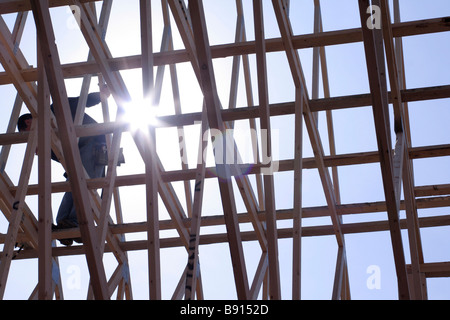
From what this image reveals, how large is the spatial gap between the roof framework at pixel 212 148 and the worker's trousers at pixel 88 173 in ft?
0.56

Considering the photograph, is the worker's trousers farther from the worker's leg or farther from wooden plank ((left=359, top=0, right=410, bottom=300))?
wooden plank ((left=359, top=0, right=410, bottom=300))

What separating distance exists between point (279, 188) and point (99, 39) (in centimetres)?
481

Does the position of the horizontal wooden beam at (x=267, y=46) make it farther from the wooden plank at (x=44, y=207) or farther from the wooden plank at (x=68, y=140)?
the wooden plank at (x=68, y=140)

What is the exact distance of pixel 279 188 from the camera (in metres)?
13.0

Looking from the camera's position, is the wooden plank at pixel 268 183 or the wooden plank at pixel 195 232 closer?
the wooden plank at pixel 268 183

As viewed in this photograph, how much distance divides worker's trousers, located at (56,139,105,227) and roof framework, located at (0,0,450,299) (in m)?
0.17

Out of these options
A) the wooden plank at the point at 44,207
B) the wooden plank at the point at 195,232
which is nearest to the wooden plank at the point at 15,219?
the wooden plank at the point at 44,207

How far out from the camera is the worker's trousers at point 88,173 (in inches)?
407

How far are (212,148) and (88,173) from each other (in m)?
4.39

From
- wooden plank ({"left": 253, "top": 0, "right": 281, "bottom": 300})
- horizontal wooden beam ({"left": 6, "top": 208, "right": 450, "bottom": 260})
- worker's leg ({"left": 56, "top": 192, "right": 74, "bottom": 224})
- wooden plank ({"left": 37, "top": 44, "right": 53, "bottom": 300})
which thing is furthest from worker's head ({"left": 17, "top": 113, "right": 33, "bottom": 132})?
wooden plank ({"left": 253, "top": 0, "right": 281, "bottom": 300})

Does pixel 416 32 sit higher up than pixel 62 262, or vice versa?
pixel 416 32
